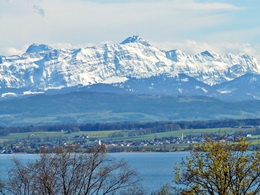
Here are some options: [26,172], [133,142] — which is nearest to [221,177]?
[26,172]

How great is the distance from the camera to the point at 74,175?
22156 mm

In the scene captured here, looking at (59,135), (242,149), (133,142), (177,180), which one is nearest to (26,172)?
(177,180)

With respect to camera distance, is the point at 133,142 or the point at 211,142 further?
the point at 133,142

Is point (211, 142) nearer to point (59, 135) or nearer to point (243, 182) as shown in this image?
point (243, 182)

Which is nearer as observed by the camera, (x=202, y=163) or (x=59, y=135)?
(x=202, y=163)

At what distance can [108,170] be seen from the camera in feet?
71.2

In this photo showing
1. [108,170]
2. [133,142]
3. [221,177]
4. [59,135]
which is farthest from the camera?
[59,135]

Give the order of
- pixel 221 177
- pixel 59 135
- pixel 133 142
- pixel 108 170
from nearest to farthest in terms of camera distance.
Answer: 1. pixel 221 177
2. pixel 108 170
3. pixel 133 142
4. pixel 59 135

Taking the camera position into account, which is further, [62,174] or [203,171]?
[62,174]

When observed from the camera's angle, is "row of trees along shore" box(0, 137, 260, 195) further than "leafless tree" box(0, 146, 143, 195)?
No

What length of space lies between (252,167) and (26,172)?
585 cm

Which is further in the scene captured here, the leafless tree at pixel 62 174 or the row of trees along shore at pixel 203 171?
the leafless tree at pixel 62 174

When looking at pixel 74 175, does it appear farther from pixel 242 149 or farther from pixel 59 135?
pixel 59 135

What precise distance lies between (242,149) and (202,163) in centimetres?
107
